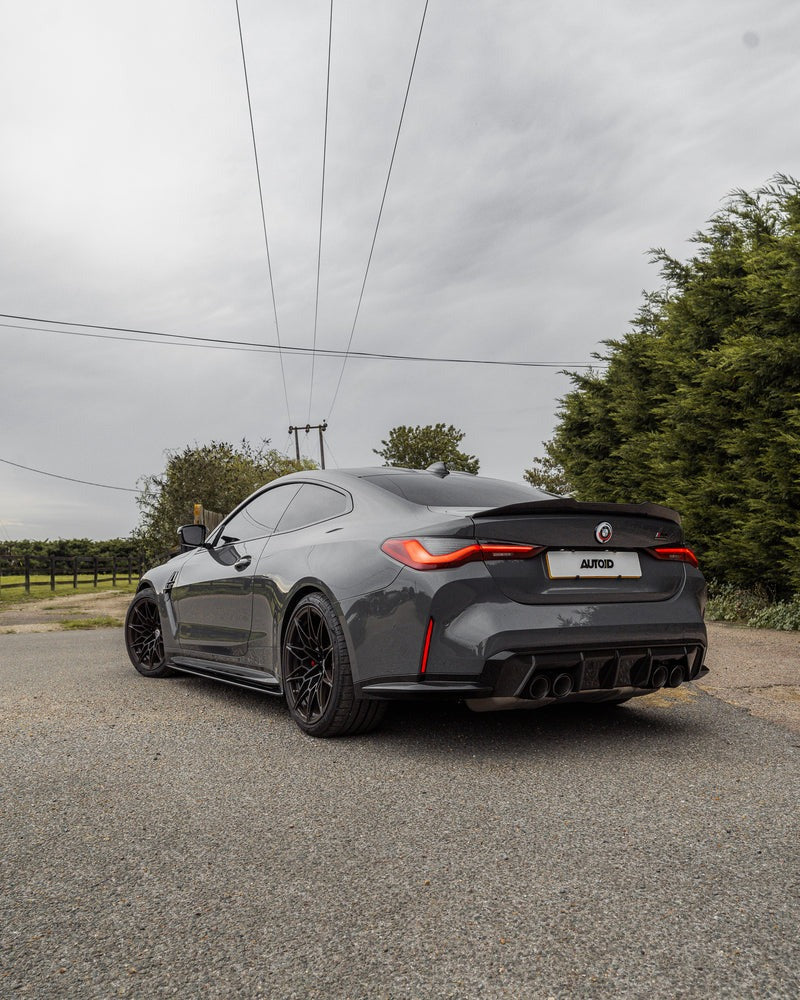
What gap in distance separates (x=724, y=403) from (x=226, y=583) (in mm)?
7436

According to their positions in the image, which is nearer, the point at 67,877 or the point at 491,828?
the point at 67,877

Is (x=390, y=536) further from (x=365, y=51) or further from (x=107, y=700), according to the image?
(x=365, y=51)

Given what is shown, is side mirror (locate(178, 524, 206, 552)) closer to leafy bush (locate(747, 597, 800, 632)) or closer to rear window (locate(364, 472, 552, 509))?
rear window (locate(364, 472, 552, 509))

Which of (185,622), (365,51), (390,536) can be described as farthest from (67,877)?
(365,51)

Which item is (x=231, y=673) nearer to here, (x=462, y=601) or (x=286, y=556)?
(x=286, y=556)

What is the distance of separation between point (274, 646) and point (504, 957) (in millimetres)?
2802

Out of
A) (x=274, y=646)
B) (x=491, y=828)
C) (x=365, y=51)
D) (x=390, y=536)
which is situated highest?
(x=365, y=51)

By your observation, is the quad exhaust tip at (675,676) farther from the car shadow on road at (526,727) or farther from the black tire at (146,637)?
the black tire at (146,637)

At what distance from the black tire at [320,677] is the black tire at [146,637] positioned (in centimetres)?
210

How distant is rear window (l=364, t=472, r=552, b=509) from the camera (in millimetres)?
4297

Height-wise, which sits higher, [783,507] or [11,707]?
[783,507]

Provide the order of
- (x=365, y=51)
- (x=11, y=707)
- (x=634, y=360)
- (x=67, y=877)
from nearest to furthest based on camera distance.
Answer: (x=67, y=877) → (x=11, y=707) → (x=365, y=51) → (x=634, y=360)

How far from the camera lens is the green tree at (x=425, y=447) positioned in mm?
54312

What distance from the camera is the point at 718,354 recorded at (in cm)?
1002
